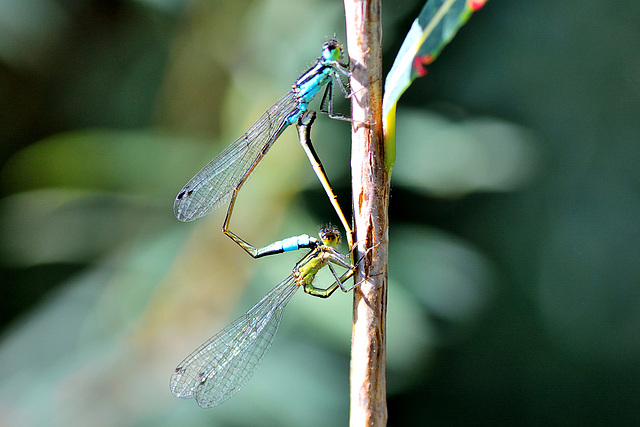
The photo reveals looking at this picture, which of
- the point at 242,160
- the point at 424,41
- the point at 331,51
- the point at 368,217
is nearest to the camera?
the point at 424,41

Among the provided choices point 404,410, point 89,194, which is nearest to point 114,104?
point 89,194

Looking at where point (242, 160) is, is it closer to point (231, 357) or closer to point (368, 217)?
point (231, 357)

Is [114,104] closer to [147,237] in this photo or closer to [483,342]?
[147,237]

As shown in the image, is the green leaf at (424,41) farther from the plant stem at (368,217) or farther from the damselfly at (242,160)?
the damselfly at (242,160)

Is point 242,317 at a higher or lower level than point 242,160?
lower

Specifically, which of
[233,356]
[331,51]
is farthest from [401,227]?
[331,51]

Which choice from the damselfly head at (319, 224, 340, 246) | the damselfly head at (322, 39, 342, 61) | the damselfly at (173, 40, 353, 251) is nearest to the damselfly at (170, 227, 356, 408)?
the damselfly at (173, 40, 353, 251)
